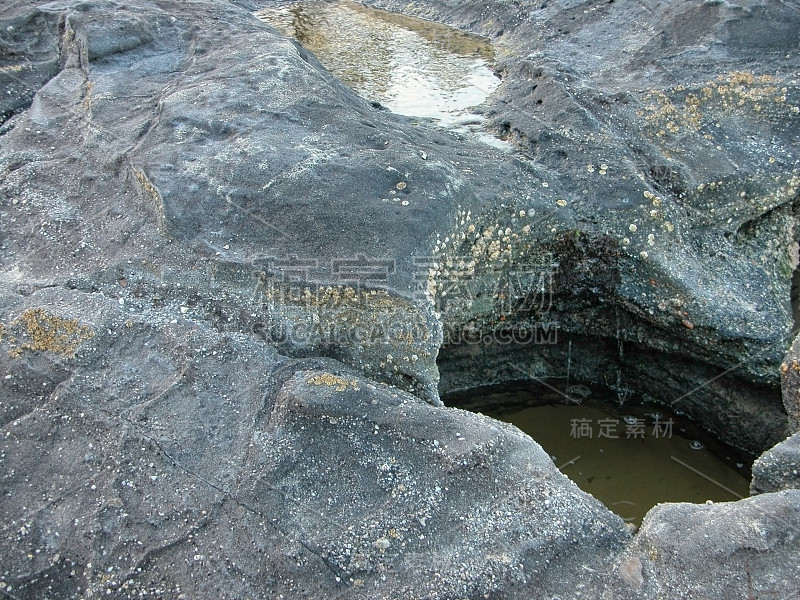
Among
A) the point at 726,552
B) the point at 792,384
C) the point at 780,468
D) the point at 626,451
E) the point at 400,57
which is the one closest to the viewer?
the point at 726,552

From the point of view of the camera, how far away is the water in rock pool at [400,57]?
24.4ft

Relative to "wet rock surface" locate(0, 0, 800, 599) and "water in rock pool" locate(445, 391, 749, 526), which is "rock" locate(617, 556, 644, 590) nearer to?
"wet rock surface" locate(0, 0, 800, 599)

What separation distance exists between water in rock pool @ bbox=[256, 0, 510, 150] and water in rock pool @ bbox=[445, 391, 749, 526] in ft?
7.33

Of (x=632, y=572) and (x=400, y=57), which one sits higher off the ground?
(x=400, y=57)

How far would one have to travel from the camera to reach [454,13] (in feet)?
35.3

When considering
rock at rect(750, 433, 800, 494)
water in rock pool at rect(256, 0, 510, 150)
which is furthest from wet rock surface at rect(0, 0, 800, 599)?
water in rock pool at rect(256, 0, 510, 150)

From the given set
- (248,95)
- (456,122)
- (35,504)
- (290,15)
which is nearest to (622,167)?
(456,122)

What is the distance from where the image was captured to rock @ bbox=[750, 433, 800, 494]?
3270 mm

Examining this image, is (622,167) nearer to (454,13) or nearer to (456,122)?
(456,122)

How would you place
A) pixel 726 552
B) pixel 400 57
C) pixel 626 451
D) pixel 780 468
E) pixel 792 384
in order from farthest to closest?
pixel 400 57
pixel 626 451
pixel 792 384
pixel 780 468
pixel 726 552

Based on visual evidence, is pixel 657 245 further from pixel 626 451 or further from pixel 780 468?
pixel 780 468

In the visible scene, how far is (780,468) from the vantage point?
10.8 feet

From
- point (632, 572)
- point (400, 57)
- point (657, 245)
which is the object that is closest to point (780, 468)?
point (632, 572)

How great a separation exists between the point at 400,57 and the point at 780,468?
737 centimetres
